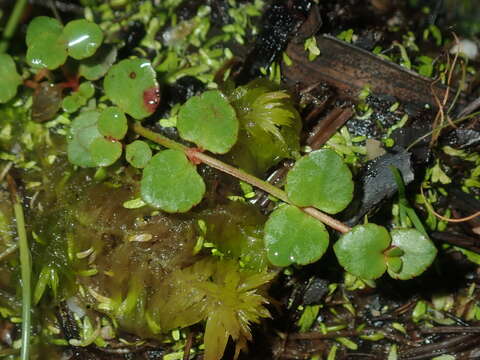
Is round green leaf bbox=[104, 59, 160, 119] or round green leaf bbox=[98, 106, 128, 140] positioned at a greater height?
round green leaf bbox=[104, 59, 160, 119]

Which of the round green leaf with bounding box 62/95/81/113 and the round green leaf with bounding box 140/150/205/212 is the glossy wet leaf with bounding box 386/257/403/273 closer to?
the round green leaf with bounding box 140/150/205/212

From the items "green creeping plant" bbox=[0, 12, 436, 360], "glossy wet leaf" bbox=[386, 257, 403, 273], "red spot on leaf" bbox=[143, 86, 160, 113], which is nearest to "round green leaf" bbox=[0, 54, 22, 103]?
"green creeping plant" bbox=[0, 12, 436, 360]

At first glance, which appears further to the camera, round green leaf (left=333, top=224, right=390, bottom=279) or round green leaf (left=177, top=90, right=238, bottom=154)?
round green leaf (left=177, top=90, right=238, bottom=154)

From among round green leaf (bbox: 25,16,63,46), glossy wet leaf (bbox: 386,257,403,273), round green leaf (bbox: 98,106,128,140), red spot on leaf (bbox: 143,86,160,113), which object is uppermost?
round green leaf (bbox: 25,16,63,46)

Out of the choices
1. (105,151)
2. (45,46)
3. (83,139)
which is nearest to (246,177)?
(105,151)

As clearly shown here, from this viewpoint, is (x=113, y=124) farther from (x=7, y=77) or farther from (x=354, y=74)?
(x=354, y=74)

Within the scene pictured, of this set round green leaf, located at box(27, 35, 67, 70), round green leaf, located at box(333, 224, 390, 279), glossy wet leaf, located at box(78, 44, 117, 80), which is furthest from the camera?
glossy wet leaf, located at box(78, 44, 117, 80)

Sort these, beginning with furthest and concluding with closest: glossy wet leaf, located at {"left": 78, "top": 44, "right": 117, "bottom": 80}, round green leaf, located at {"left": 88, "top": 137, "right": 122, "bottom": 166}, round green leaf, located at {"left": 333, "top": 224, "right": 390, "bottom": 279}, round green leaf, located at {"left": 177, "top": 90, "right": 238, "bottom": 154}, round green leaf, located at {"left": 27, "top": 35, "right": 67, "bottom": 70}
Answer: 1. glossy wet leaf, located at {"left": 78, "top": 44, "right": 117, "bottom": 80}
2. round green leaf, located at {"left": 27, "top": 35, "right": 67, "bottom": 70}
3. round green leaf, located at {"left": 88, "top": 137, "right": 122, "bottom": 166}
4. round green leaf, located at {"left": 177, "top": 90, "right": 238, "bottom": 154}
5. round green leaf, located at {"left": 333, "top": 224, "right": 390, "bottom": 279}

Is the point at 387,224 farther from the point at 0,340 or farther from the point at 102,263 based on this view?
the point at 0,340

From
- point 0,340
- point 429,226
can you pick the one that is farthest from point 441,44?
point 0,340

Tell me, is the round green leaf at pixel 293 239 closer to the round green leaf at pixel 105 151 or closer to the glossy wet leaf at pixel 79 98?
the round green leaf at pixel 105 151
